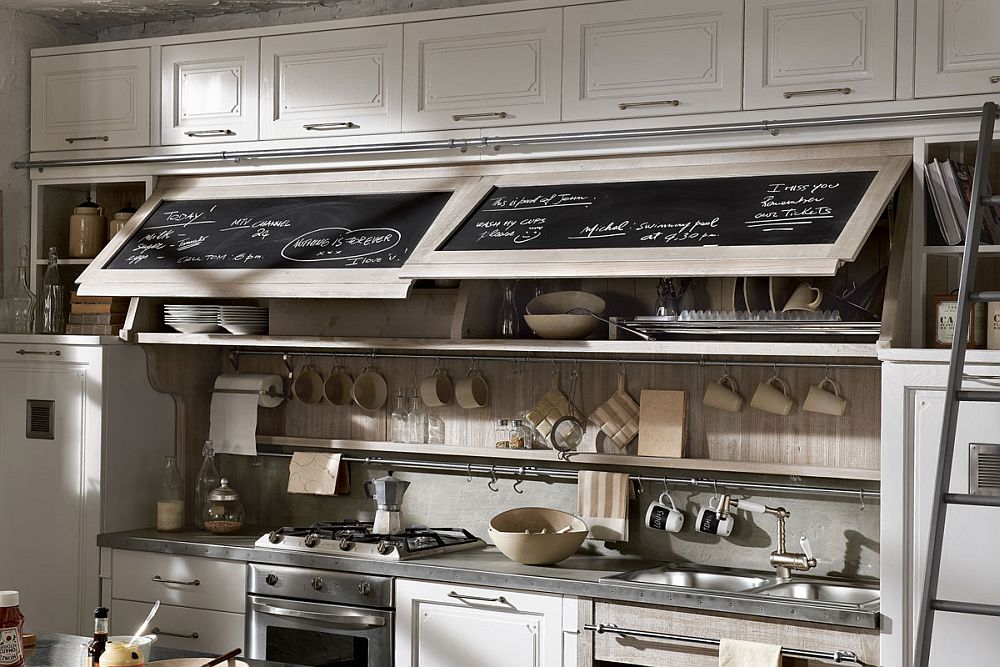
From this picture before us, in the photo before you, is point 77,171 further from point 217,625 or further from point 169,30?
point 217,625

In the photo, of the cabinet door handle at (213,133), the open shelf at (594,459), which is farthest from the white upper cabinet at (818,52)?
the cabinet door handle at (213,133)

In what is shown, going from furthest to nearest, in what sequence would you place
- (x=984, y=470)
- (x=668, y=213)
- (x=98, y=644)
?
(x=668, y=213), (x=984, y=470), (x=98, y=644)

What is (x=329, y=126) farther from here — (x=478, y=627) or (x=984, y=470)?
(x=984, y=470)

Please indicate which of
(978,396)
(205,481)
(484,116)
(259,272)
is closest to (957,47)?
(978,396)

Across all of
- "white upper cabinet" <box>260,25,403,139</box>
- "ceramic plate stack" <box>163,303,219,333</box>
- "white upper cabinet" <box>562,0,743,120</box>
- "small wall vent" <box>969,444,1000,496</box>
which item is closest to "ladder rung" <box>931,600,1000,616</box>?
"small wall vent" <box>969,444,1000,496</box>

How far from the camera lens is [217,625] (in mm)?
4156

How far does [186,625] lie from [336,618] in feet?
2.09

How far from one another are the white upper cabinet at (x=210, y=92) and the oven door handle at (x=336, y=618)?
1.63 metres

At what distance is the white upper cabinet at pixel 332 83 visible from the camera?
404 cm

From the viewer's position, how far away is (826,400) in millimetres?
3715

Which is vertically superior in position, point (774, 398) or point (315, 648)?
point (774, 398)

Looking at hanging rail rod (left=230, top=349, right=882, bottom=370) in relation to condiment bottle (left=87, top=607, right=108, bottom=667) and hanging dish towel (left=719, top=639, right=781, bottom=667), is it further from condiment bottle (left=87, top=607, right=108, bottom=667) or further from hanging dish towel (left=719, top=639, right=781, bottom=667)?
condiment bottle (left=87, top=607, right=108, bottom=667)

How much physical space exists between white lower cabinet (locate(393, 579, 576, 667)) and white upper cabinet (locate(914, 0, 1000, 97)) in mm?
1807

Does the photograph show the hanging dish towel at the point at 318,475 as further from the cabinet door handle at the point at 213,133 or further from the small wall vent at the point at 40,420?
the cabinet door handle at the point at 213,133
